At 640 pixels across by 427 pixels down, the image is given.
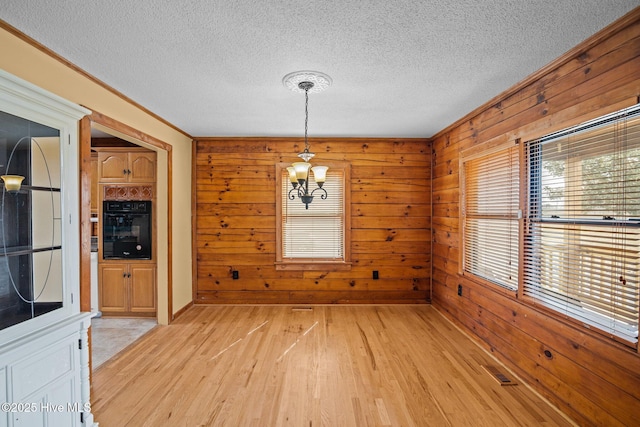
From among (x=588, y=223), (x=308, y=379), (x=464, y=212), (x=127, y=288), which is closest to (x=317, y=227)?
(x=464, y=212)

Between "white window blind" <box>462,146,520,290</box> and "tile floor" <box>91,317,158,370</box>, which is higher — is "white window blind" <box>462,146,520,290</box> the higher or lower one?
the higher one

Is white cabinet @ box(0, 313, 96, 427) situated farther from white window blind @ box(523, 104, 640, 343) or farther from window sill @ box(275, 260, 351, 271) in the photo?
white window blind @ box(523, 104, 640, 343)

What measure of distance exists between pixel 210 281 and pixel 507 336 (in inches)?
155

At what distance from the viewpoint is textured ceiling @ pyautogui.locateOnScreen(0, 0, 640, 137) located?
5.53 ft

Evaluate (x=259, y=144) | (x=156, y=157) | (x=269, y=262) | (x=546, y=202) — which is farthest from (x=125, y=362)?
(x=546, y=202)

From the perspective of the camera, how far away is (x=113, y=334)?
3.66m

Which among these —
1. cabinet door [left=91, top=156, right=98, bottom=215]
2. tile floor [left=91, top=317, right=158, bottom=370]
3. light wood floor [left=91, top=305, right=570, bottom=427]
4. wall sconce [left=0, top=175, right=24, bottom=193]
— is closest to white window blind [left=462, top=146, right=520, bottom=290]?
light wood floor [left=91, top=305, right=570, bottom=427]

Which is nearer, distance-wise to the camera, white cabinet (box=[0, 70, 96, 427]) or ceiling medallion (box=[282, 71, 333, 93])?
white cabinet (box=[0, 70, 96, 427])

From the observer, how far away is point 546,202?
2475 mm

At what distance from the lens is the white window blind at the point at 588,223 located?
1.82 meters

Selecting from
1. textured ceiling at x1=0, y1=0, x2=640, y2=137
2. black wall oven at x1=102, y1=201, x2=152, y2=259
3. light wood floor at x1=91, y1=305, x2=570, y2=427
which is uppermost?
textured ceiling at x1=0, y1=0, x2=640, y2=137

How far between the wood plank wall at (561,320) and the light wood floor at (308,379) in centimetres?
22

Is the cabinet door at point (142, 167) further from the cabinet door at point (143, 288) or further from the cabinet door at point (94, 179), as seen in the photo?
the cabinet door at point (143, 288)

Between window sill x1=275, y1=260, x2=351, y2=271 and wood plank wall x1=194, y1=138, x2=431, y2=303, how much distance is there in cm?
7
